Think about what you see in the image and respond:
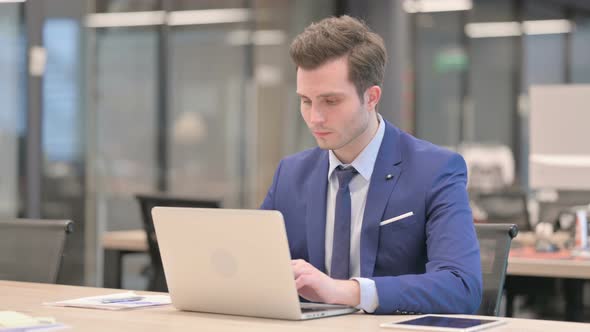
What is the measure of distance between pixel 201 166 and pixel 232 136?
1.91 feet

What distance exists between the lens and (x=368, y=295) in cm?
230

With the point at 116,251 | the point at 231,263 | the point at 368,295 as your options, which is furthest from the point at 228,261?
the point at 116,251

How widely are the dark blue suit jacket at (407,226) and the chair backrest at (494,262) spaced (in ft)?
0.92

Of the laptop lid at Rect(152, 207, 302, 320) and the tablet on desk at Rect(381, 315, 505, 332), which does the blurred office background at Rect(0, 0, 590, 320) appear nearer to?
the laptop lid at Rect(152, 207, 302, 320)

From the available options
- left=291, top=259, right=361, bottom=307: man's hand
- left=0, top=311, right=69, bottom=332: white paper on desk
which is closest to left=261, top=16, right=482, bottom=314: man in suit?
left=291, top=259, right=361, bottom=307: man's hand

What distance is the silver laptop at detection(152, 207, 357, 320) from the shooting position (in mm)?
2113

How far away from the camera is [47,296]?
275cm

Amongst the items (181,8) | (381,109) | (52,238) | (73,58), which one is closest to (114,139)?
(73,58)

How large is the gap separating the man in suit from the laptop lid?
0.81 feet

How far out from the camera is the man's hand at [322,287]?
2266 mm

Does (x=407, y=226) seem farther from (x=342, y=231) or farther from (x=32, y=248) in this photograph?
(x=32, y=248)

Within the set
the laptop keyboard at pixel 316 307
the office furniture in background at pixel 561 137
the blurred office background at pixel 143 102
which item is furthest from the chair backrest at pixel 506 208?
the laptop keyboard at pixel 316 307

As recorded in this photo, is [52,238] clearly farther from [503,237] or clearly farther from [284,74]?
[284,74]

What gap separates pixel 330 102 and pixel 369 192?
266 millimetres
